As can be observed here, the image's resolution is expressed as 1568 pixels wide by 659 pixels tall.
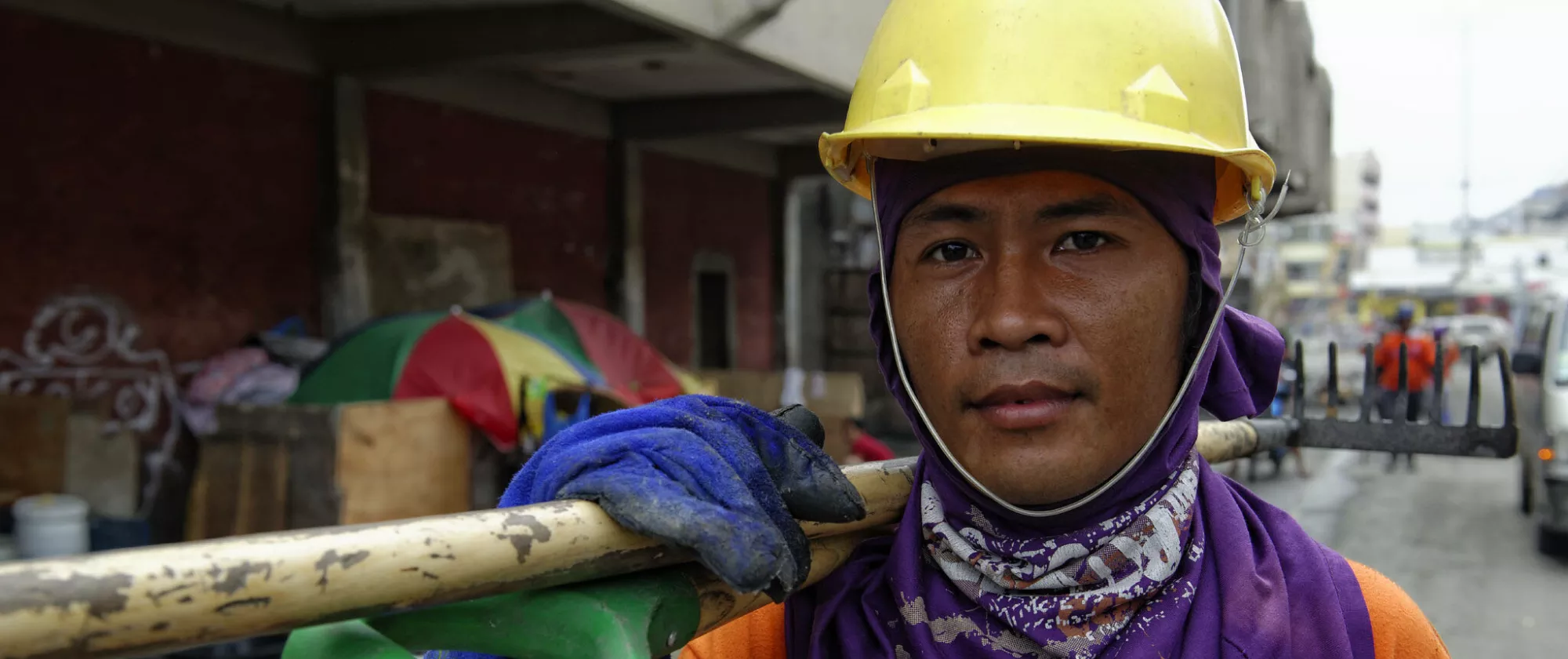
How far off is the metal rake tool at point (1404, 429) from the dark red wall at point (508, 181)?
254 inches

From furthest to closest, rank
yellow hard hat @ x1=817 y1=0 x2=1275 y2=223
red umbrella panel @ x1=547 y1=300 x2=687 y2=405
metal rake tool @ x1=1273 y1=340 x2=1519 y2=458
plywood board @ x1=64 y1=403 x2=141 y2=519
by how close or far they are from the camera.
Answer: red umbrella panel @ x1=547 y1=300 x2=687 y2=405 → plywood board @ x1=64 y1=403 x2=141 y2=519 → metal rake tool @ x1=1273 y1=340 x2=1519 y2=458 → yellow hard hat @ x1=817 y1=0 x2=1275 y2=223

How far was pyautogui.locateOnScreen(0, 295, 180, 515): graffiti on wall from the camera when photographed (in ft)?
17.3

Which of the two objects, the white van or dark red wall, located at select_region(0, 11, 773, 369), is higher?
dark red wall, located at select_region(0, 11, 773, 369)

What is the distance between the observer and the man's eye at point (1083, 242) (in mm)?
1238

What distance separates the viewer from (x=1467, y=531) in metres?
8.54

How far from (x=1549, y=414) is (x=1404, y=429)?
5.99 metres

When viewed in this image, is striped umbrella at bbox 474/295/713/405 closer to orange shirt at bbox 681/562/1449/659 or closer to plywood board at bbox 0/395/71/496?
plywood board at bbox 0/395/71/496

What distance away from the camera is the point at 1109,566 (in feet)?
4.01

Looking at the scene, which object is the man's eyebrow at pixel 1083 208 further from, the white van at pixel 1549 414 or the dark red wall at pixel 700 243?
the dark red wall at pixel 700 243

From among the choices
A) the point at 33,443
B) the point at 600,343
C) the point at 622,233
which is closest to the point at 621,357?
the point at 600,343

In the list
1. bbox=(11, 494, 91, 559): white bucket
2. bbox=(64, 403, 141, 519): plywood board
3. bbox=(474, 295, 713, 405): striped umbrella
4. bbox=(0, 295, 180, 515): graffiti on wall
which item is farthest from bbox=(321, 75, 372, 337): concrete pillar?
bbox=(11, 494, 91, 559): white bucket

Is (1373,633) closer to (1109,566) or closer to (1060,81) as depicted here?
(1109,566)

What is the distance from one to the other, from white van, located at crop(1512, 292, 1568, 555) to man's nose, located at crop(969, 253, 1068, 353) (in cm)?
715

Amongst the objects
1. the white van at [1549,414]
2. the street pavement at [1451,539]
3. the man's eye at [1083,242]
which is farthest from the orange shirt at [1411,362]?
the man's eye at [1083,242]
